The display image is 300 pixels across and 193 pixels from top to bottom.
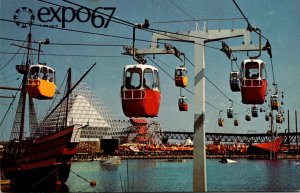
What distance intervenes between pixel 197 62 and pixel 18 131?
116 ft

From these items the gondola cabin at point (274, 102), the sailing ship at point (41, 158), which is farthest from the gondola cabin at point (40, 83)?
the sailing ship at point (41, 158)

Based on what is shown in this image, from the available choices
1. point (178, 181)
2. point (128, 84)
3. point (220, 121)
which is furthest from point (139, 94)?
point (178, 181)

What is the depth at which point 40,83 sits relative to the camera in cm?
1867

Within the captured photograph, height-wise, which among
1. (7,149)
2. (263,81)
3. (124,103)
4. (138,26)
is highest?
(138,26)

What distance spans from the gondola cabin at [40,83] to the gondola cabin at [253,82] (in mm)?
9679

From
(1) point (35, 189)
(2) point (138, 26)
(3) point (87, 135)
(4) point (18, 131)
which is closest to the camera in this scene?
(2) point (138, 26)

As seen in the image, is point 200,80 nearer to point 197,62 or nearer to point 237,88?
point 197,62

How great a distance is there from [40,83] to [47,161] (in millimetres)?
29945

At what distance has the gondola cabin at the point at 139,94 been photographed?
16.0 metres

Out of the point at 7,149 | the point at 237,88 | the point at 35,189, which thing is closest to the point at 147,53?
the point at 237,88

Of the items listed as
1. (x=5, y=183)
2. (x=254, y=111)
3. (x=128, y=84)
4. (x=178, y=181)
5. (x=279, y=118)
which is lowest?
(x=178, y=181)

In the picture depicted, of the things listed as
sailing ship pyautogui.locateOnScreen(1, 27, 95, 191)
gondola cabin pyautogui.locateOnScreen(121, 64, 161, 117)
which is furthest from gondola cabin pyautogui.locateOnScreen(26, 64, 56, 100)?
sailing ship pyautogui.locateOnScreen(1, 27, 95, 191)

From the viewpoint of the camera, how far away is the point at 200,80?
860 inches

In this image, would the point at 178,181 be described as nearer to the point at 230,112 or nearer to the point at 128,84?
the point at 230,112
